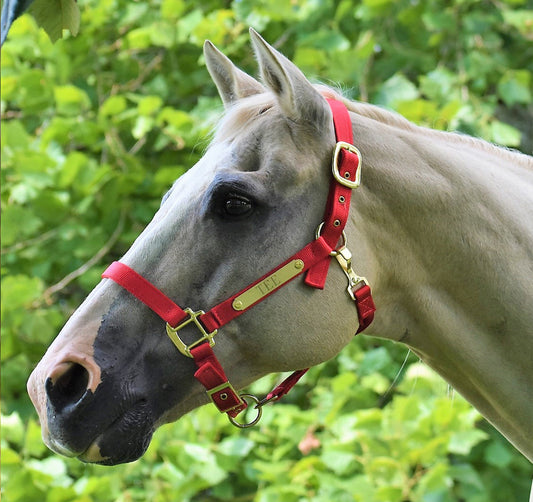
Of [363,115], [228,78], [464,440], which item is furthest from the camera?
[464,440]

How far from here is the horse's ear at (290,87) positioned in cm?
162

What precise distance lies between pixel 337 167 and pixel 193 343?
508mm

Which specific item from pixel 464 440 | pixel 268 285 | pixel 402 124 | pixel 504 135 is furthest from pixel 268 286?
pixel 504 135

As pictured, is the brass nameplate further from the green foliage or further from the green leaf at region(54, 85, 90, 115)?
the green leaf at region(54, 85, 90, 115)

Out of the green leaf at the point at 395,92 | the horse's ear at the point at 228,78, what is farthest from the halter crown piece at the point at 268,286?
the green leaf at the point at 395,92

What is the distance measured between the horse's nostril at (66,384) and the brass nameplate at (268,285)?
1.15 feet

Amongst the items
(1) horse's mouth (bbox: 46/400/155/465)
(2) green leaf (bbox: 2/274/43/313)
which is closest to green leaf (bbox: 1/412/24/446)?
(2) green leaf (bbox: 2/274/43/313)

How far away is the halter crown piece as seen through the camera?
1.59m

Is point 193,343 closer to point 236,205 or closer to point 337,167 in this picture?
point 236,205

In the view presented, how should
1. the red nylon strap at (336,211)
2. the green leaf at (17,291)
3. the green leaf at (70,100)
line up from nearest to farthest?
the red nylon strap at (336,211)
the green leaf at (17,291)
the green leaf at (70,100)

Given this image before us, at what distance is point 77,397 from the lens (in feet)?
4.99

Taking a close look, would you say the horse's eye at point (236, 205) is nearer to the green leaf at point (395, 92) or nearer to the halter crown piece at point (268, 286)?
the halter crown piece at point (268, 286)

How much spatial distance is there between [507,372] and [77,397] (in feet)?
3.13

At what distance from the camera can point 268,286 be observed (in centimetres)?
162
